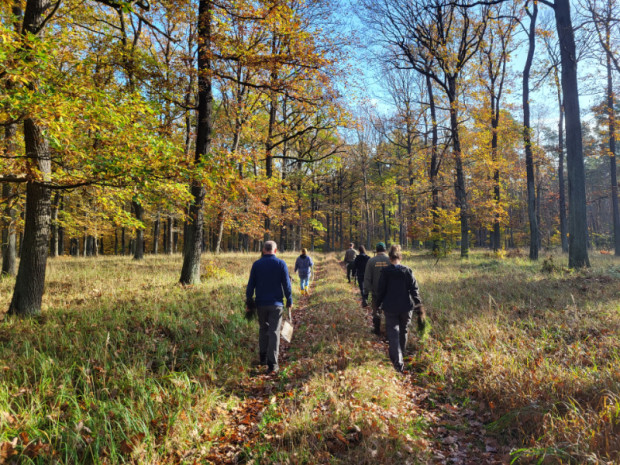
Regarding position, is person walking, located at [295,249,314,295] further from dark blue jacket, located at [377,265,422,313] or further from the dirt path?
the dirt path

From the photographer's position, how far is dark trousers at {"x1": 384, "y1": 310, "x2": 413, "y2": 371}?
16.9 feet

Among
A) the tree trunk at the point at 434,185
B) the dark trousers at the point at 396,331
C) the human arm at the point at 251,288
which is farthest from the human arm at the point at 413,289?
the tree trunk at the point at 434,185

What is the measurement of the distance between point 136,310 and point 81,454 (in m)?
4.42

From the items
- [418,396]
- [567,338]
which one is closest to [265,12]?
[418,396]

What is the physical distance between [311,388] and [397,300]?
2.20m

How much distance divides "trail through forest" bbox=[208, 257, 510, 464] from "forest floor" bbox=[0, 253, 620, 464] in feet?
0.07

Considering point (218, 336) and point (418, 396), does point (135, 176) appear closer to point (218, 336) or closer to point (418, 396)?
point (218, 336)

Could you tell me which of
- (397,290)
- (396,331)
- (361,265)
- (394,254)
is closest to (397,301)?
(397,290)

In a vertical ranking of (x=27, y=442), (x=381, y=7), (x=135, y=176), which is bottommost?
(x=27, y=442)

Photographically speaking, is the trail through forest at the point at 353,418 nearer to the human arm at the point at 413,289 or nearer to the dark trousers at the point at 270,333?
the dark trousers at the point at 270,333

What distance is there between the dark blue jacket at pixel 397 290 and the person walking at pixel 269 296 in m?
1.77

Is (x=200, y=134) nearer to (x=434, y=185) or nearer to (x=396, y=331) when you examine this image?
(x=396, y=331)

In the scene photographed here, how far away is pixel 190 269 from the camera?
990 centimetres

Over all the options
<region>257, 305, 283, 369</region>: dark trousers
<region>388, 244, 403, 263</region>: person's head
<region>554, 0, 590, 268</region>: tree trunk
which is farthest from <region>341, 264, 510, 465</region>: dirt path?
<region>554, 0, 590, 268</region>: tree trunk
